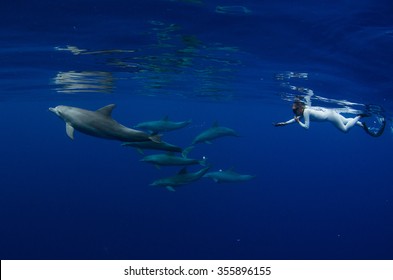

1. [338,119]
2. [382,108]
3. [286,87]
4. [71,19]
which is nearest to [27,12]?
[71,19]

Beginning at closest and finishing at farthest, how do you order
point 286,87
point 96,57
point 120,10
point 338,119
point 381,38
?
point 120,10, point 381,38, point 338,119, point 96,57, point 286,87

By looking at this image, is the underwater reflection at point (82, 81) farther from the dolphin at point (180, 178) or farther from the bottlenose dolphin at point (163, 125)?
the dolphin at point (180, 178)

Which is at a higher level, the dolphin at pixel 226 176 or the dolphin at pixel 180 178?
the dolphin at pixel 180 178

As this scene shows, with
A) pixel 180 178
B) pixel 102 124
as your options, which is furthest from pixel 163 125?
pixel 102 124

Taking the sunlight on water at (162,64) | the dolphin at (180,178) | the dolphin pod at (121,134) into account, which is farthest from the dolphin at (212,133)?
the sunlight on water at (162,64)

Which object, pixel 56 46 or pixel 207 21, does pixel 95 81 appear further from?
pixel 207 21

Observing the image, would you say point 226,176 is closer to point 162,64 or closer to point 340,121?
point 340,121

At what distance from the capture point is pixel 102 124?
6.86m

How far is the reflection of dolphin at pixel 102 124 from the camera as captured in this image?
6836 mm

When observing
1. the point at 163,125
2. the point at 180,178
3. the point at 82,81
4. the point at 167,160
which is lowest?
the point at 180,178

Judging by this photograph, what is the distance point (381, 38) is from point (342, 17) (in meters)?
2.37

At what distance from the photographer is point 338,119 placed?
1455 cm

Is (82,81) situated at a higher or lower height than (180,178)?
higher

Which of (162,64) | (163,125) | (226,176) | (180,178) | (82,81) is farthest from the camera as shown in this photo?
(82,81)
